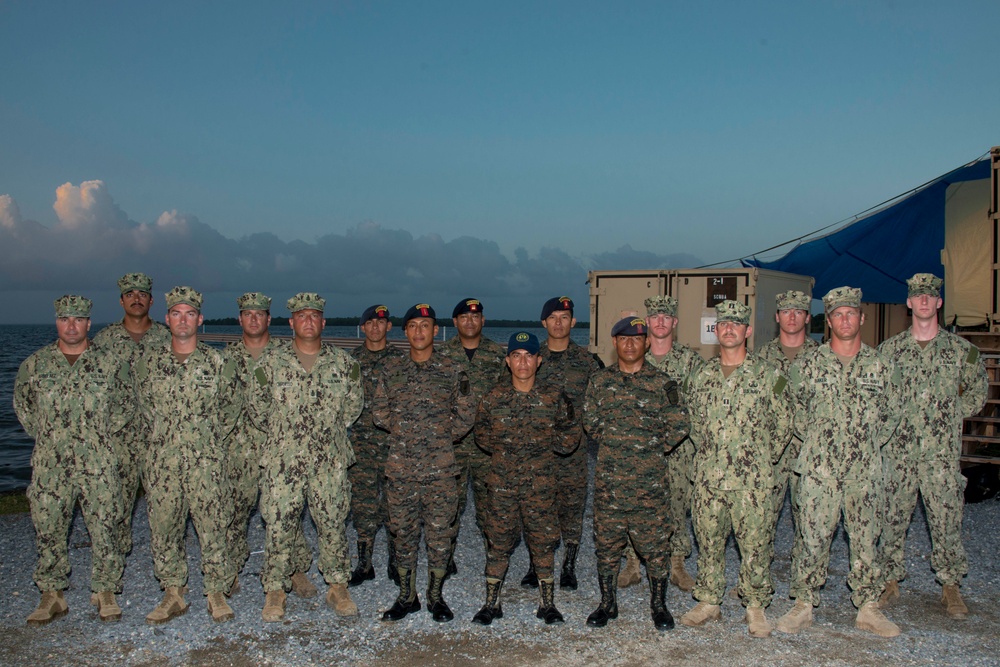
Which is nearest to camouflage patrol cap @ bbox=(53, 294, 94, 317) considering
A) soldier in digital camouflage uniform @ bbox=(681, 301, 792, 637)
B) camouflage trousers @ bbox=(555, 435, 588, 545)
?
camouflage trousers @ bbox=(555, 435, 588, 545)

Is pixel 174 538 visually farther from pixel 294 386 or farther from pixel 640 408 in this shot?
pixel 640 408

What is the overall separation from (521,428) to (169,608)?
2.69 metres

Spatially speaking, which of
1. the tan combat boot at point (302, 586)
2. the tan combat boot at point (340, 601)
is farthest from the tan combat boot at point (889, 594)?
the tan combat boot at point (302, 586)

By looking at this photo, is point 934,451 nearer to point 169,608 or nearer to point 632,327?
point 632,327

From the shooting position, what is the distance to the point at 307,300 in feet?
17.1

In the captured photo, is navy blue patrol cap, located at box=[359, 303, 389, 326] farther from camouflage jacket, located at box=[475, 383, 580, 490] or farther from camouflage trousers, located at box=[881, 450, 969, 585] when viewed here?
camouflage trousers, located at box=[881, 450, 969, 585]

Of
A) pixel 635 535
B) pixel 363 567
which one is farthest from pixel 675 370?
pixel 363 567

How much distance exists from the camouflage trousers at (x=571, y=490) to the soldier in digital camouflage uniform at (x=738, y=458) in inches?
40.8

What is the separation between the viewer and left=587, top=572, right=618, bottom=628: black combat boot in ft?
15.9

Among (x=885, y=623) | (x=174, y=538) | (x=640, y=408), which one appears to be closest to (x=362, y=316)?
(x=174, y=538)

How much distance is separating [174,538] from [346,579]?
1.20m

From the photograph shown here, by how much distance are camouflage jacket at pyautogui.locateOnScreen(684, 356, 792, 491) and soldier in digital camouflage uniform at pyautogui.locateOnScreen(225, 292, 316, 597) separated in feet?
9.75

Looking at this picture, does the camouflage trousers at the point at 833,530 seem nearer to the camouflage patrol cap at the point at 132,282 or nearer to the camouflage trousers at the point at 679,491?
the camouflage trousers at the point at 679,491

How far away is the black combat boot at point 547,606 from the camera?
16.0 ft
